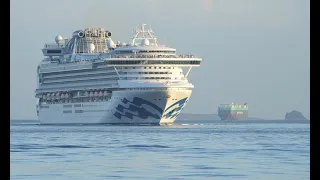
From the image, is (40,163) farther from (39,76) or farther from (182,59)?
(39,76)

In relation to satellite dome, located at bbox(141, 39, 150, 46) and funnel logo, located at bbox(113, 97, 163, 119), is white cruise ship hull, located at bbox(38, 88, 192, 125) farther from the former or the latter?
satellite dome, located at bbox(141, 39, 150, 46)

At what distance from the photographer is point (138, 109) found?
104 meters

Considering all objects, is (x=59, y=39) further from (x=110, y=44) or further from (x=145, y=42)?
(x=145, y=42)

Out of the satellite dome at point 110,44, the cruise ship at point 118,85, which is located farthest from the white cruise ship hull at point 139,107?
the satellite dome at point 110,44

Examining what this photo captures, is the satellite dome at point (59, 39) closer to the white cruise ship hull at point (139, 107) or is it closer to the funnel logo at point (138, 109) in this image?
the white cruise ship hull at point (139, 107)

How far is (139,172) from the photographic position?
2861 centimetres

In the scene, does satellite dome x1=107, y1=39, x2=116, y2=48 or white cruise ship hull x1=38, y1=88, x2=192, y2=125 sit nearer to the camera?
white cruise ship hull x1=38, y1=88, x2=192, y2=125

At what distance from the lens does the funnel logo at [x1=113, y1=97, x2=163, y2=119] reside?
340 ft

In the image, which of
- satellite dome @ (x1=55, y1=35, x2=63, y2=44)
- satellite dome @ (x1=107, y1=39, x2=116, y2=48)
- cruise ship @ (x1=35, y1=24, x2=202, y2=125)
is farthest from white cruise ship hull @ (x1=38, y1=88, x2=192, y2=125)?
satellite dome @ (x1=55, y1=35, x2=63, y2=44)

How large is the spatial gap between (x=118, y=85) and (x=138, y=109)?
5312 mm

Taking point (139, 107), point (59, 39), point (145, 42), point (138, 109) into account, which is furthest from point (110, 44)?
point (139, 107)

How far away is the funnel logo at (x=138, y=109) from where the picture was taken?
10356 cm

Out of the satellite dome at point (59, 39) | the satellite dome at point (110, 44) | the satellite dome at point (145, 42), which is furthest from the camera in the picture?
the satellite dome at point (59, 39)
